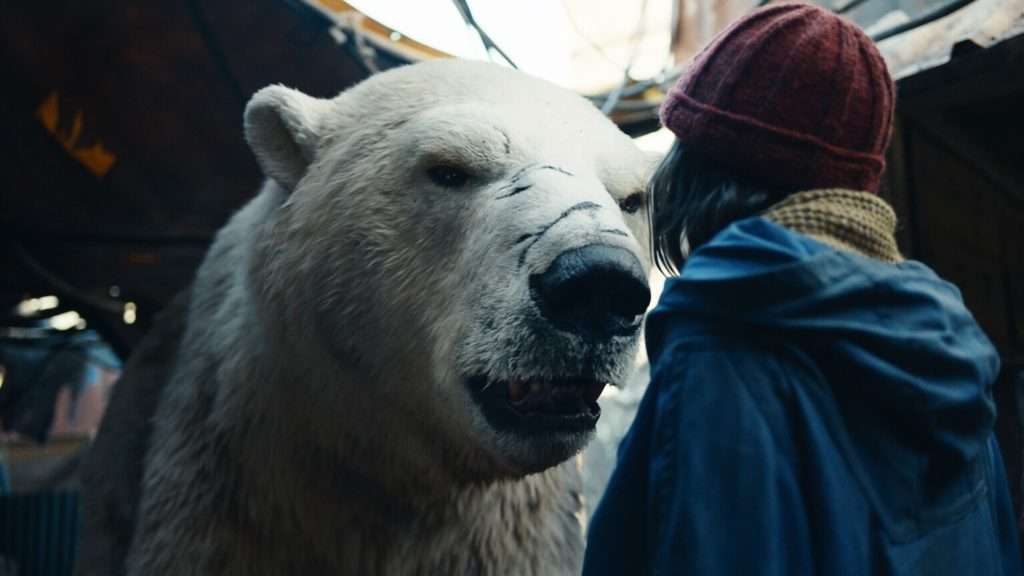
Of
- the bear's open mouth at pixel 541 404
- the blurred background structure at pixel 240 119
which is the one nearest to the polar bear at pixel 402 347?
the bear's open mouth at pixel 541 404

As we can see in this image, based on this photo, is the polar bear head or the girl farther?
the polar bear head

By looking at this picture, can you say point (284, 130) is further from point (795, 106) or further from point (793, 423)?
point (793, 423)

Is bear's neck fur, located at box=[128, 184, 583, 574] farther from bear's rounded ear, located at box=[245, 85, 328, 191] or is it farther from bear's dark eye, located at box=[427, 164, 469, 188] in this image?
bear's dark eye, located at box=[427, 164, 469, 188]

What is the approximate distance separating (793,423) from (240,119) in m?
2.74

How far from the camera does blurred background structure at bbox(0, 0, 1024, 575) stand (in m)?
2.12

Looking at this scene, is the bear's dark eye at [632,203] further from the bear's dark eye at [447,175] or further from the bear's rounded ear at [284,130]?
the bear's rounded ear at [284,130]

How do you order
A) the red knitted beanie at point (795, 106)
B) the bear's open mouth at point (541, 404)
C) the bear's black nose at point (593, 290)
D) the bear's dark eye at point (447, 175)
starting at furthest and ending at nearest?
the bear's dark eye at point (447, 175) < the bear's open mouth at point (541, 404) < the bear's black nose at point (593, 290) < the red knitted beanie at point (795, 106)

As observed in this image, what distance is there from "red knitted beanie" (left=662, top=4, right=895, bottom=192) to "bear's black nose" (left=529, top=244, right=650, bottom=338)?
194 mm

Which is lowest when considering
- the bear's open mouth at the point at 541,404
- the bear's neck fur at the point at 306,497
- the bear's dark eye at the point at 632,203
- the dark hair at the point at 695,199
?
the bear's neck fur at the point at 306,497

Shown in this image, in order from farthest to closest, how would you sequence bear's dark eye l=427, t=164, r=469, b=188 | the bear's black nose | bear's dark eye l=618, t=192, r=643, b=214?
bear's dark eye l=618, t=192, r=643, b=214, bear's dark eye l=427, t=164, r=469, b=188, the bear's black nose

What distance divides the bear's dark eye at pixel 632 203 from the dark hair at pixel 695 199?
40 cm

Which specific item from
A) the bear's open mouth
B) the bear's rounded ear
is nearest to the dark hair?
the bear's open mouth

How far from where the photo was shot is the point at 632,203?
1.63 meters

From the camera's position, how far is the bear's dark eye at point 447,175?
148 centimetres
